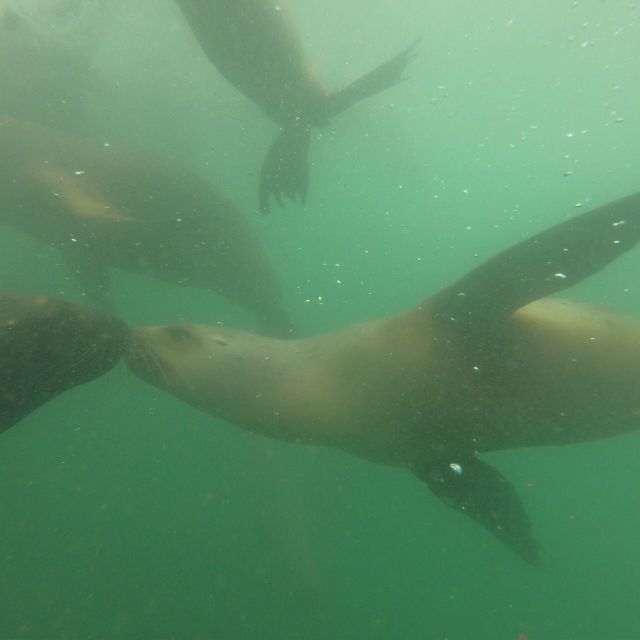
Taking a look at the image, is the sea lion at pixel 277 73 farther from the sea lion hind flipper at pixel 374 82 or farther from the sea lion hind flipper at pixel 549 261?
the sea lion hind flipper at pixel 549 261

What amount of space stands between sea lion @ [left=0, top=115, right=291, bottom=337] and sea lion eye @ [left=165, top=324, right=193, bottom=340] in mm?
2200

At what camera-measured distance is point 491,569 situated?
19.7m

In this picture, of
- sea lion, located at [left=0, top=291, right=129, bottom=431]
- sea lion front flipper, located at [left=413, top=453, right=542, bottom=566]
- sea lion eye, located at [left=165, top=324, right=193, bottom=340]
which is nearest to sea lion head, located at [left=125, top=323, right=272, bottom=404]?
sea lion eye, located at [left=165, top=324, right=193, bottom=340]

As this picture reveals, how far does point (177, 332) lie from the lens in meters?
2.97

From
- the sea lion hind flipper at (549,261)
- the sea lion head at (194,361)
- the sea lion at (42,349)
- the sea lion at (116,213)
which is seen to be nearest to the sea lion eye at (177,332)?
the sea lion head at (194,361)

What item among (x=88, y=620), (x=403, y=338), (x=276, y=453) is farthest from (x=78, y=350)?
(x=88, y=620)

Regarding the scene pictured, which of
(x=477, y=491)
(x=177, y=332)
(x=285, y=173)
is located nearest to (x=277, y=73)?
(x=285, y=173)

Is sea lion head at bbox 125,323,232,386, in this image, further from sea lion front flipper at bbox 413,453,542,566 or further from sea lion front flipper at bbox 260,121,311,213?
sea lion front flipper at bbox 260,121,311,213

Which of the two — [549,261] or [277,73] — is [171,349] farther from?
[277,73]

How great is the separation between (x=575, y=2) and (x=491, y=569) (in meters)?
20.5

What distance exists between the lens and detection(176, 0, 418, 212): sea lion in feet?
16.0

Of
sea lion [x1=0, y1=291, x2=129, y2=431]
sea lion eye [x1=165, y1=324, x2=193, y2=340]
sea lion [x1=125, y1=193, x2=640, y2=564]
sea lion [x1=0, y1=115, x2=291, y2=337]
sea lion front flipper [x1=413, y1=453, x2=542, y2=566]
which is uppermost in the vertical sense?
sea lion [x1=0, y1=115, x2=291, y2=337]

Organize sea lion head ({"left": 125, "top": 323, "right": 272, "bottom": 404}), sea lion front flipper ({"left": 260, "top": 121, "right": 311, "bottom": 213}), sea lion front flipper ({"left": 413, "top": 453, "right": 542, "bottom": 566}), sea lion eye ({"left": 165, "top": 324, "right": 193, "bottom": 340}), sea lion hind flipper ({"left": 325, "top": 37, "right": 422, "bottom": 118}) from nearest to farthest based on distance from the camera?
sea lion head ({"left": 125, "top": 323, "right": 272, "bottom": 404}), sea lion eye ({"left": 165, "top": 324, "right": 193, "bottom": 340}), sea lion front flipper ({"left": 413, "top": 453, "right": 542, "bottom": 566}), sea lion hind flipper ({"left": 325, "top": 37, "right": 422, "bottom": 118}), sea lion front flipper ({"left": 260, "top": 121, "right": 311, "bottom": 213})

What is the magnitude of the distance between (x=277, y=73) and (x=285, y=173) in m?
1.00
